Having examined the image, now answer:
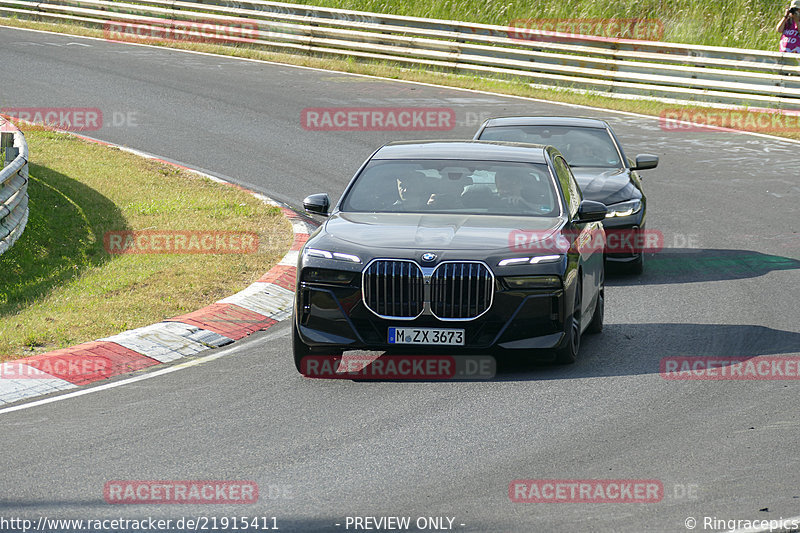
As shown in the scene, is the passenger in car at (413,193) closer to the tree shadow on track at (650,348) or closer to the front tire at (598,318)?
the tree shadow on track at (650,348)

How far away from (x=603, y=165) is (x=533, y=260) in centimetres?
564

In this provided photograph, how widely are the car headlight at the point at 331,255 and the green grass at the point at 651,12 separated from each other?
77.0 feet

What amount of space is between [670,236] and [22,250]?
7.69 m

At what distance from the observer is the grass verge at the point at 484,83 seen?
24094mm

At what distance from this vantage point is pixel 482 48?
→ 28094mm

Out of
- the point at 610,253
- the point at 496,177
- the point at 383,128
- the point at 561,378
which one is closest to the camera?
the point at 561,378

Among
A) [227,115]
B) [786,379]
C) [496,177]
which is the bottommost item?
[227,115]

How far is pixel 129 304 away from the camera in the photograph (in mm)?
10727

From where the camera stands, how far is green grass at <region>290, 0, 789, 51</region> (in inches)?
1213

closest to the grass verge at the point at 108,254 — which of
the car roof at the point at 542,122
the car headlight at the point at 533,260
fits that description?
the car roof at the point at 542,122

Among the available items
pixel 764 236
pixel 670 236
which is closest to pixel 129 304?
pixel 670 236

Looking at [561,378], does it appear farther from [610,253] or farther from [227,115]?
[227,115]

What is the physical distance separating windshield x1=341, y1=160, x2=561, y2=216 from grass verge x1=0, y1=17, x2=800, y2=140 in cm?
1476

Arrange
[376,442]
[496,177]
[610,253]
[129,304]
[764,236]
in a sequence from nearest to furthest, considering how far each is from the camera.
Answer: [376,442]
[496,177]
[129,304]
[610,253]
[764,236]
